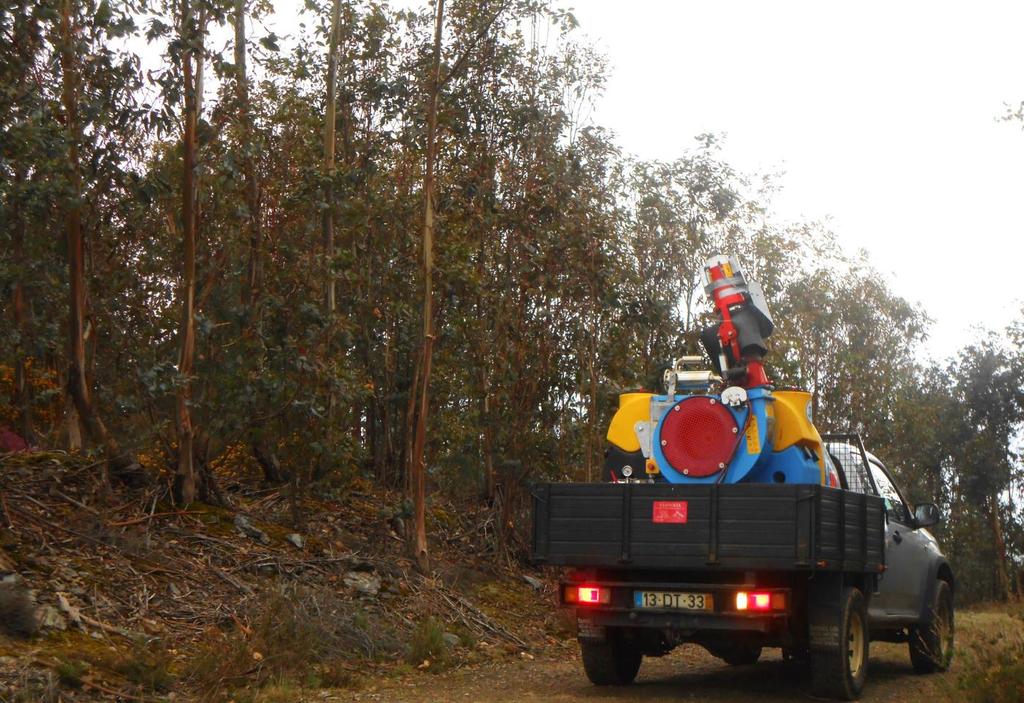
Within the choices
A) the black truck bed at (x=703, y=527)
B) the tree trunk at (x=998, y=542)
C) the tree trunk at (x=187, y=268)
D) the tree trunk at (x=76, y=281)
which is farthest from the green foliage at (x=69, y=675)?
the tree trunk at (x=998, y=542)

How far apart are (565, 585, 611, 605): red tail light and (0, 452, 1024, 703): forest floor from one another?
78 cm

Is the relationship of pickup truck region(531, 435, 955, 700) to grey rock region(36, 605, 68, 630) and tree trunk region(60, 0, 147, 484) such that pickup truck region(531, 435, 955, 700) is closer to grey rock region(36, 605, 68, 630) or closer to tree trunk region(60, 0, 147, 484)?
grey rock region(36, 605, 68, 630)

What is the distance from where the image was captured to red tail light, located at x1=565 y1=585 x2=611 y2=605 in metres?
9.56

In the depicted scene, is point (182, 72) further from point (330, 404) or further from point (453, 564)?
point (453, 564)

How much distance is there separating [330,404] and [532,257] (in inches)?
167

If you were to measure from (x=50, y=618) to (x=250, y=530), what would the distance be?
15.2 ft

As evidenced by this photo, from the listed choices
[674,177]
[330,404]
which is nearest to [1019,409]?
[674,177]

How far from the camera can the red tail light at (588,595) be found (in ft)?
31.4

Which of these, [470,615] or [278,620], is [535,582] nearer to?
[470,615]

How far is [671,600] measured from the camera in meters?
9.33

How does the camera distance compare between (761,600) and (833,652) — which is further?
(833,652)

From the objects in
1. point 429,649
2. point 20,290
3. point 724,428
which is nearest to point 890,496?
A: point 724,428

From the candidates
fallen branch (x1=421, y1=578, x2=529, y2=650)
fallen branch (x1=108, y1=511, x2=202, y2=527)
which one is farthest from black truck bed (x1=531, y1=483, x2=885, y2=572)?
fallen branch (x1=108, y1=511, x2=202, y2=527)

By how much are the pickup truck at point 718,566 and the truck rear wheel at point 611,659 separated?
0.01 metres
